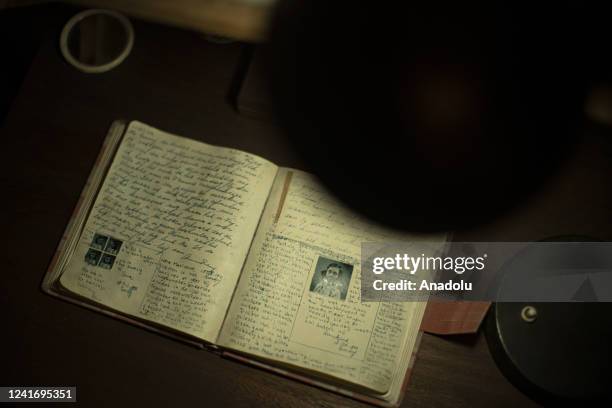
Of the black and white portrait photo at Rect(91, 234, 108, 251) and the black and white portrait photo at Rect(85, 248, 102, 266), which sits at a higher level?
the black and white portrait photo at Rect(91, 234, 108, 251)

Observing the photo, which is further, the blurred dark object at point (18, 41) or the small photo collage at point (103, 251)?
the blurred dark object at point (18, 41)

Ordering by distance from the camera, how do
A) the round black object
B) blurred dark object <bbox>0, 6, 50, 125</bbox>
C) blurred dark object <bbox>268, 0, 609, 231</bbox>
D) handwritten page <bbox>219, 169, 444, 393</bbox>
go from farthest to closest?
blurred dark object <bbox>0, 6, 50, 125</bbox>
handwritten page <bbox>219, 169, 444, 393</bbox>
the round black object
blurred dark object <bbox>268, 0, 609, 231</bbox>

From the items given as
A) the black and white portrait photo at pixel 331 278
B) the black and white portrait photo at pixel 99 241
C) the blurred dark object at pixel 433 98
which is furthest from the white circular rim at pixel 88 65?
the blurred dark object at pixel 433 98

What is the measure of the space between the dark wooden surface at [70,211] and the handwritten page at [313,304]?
0.05m

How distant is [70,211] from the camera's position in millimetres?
975

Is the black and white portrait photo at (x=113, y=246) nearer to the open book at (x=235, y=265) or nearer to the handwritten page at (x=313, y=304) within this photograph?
the open book at (x=235, y=265)

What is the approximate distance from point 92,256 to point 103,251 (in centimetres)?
2

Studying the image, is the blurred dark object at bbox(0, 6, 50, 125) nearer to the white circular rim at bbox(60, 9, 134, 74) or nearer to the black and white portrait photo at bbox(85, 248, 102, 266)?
→ the white circular rim at bbox(60, 9, 134, 74)

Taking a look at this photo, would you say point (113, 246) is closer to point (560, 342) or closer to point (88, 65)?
point (88, 65)

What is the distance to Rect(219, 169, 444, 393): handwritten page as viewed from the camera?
2.91 feet

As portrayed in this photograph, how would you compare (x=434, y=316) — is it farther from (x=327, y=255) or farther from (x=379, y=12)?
(x=379, y=12)

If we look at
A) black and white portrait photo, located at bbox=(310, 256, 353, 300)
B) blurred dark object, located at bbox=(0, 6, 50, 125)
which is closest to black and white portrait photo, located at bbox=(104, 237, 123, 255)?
black and white portrait photo, located at bbox=(310, 256, 353, 300)

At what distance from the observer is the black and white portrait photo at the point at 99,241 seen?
37.0 inches

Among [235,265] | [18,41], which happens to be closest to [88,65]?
[235,265]
